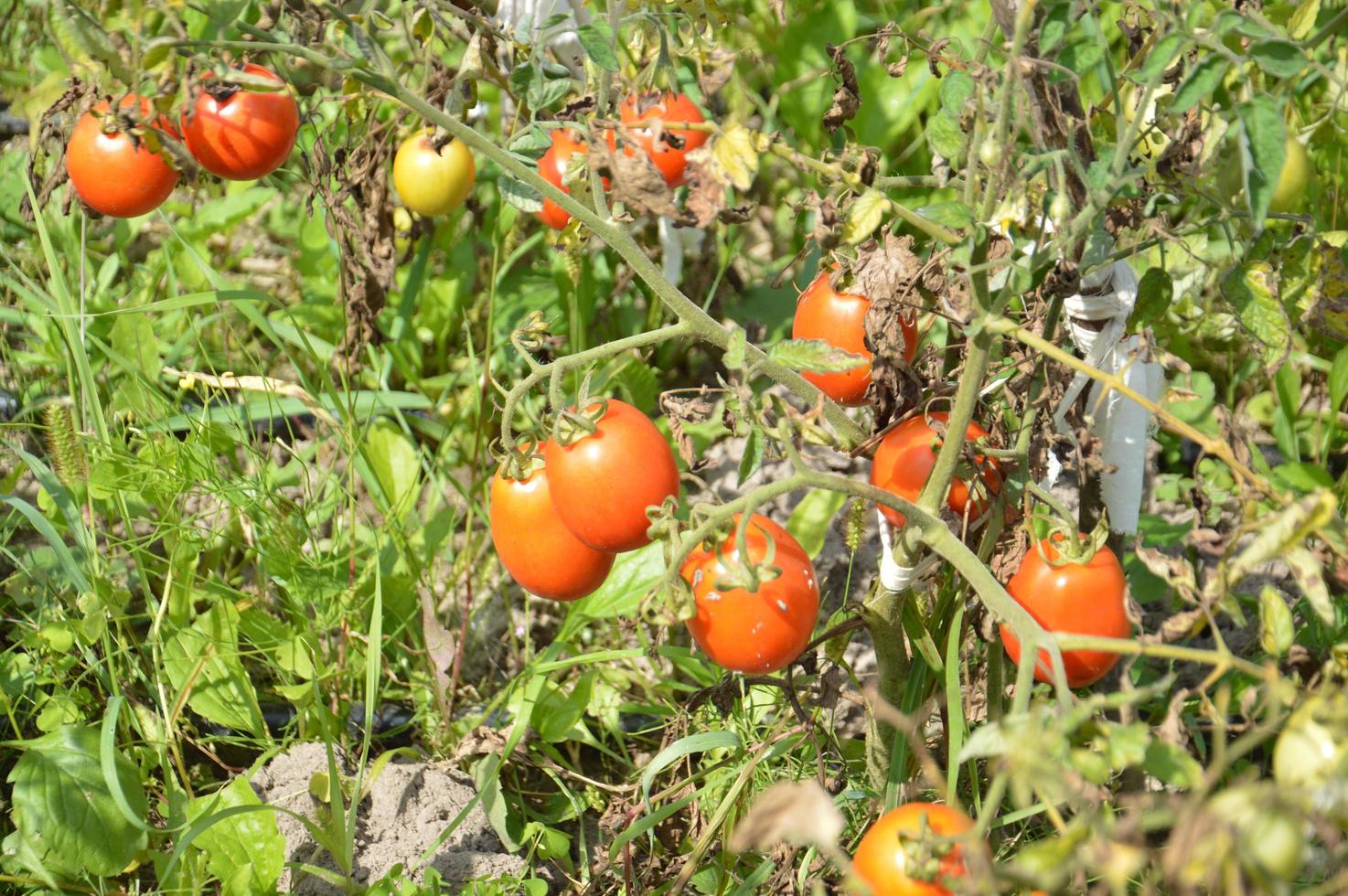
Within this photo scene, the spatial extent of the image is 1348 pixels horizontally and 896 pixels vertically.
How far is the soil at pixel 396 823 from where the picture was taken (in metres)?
1.75

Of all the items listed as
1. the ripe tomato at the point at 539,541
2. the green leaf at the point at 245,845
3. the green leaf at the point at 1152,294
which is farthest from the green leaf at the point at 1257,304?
the green leaf at the point at 245,845

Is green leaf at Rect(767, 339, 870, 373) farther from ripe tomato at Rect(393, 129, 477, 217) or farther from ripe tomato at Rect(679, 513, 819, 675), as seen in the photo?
ripe tomato at Rect(393, 129, 477, 217)

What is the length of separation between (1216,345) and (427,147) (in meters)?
1.57

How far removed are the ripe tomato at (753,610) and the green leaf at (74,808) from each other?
2.78ft

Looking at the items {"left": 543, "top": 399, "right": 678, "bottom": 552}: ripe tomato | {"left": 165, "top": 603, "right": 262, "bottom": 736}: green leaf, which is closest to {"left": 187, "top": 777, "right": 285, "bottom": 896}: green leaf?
{"left": 165, "top": 603, "right": 262, "bottom": 736}: green leaf

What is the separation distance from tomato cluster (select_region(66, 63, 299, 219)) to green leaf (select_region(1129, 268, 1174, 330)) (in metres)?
1.06

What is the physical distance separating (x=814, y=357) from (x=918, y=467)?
278 millimetres

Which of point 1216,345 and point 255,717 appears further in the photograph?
point 1216,345

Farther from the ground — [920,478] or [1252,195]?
[1252,195]

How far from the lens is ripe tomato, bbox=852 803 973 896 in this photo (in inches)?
41.7

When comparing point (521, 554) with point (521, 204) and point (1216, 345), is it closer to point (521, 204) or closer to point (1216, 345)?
point (521, 204)

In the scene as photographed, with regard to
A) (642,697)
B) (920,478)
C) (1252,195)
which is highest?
(1252,195)

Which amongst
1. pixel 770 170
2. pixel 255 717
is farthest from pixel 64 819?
pixel 770 170

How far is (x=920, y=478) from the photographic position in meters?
A: 1.41
